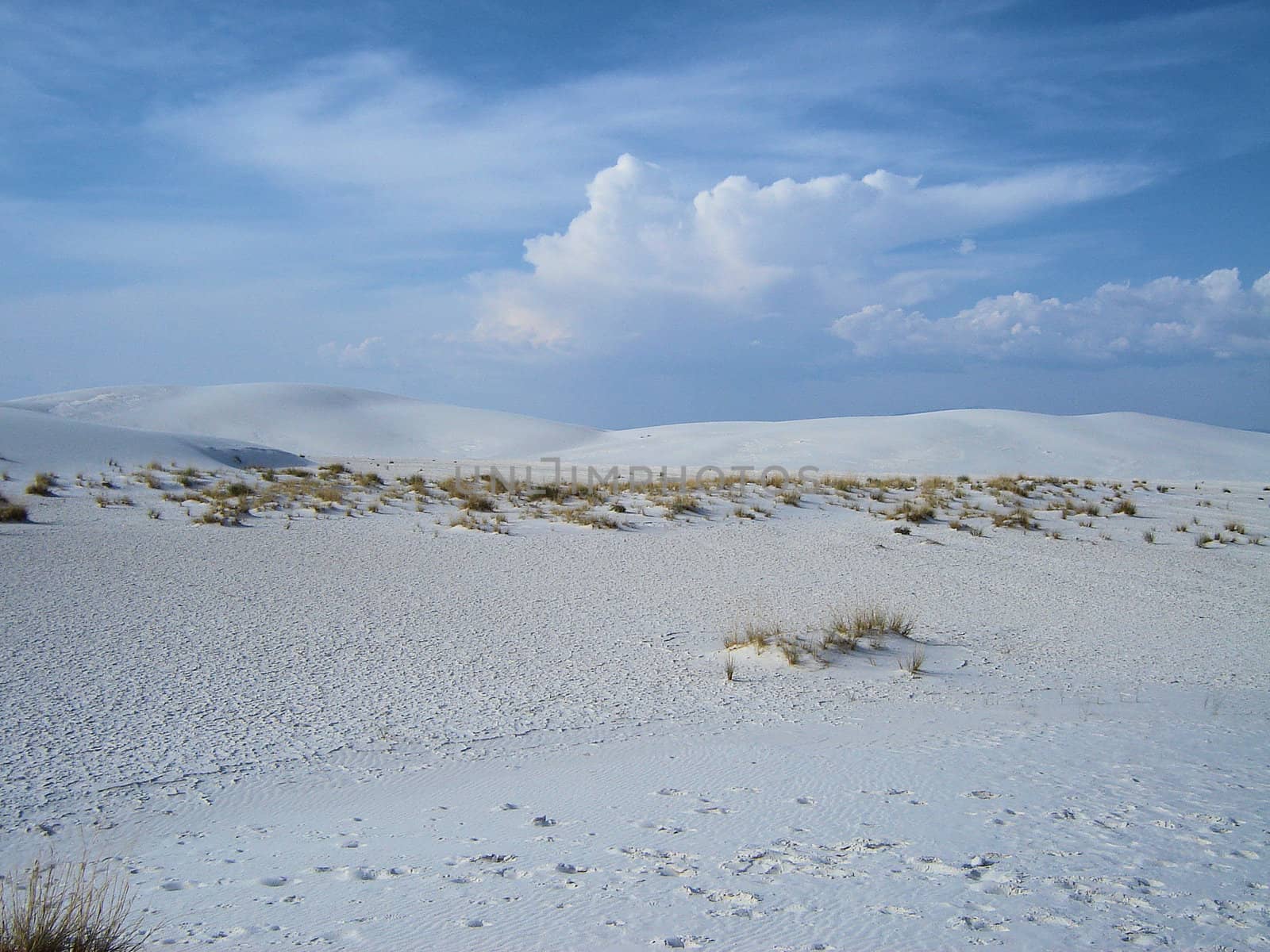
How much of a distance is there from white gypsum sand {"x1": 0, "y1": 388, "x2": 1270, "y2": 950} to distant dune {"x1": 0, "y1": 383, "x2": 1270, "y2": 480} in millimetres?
26864

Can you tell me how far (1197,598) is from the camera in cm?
1059

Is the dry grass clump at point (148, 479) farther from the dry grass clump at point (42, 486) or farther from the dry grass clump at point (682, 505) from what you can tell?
the dry grass clump at point (682, 505)

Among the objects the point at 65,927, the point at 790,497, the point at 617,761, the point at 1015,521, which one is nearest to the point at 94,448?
the point at 790,497

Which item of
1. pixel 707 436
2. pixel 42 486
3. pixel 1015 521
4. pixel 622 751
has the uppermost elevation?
pixel 707 436

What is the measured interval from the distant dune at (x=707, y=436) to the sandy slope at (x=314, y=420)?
0.14 metres

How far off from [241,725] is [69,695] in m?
1.30

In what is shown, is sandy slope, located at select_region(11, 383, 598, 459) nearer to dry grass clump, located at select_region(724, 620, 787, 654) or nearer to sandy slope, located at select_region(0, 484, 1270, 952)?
sandy slope, located at select_region(0, 484, 1270, 952)

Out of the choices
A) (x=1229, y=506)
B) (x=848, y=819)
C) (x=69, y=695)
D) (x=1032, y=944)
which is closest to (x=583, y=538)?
(x=69, y=695)

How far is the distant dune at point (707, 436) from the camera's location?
42500mm

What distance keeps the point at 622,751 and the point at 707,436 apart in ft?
156

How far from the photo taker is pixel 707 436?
52.1 metres

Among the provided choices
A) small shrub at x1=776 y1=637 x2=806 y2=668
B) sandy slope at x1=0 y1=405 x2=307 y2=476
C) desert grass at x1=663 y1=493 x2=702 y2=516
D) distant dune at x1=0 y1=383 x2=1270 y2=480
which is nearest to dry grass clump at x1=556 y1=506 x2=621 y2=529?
desert grass at x1=663 y1=493 x2=702 y2=516

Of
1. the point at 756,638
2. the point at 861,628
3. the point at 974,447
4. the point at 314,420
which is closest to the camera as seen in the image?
the point at 756,638

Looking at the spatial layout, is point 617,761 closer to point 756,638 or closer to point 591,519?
point 756,638
